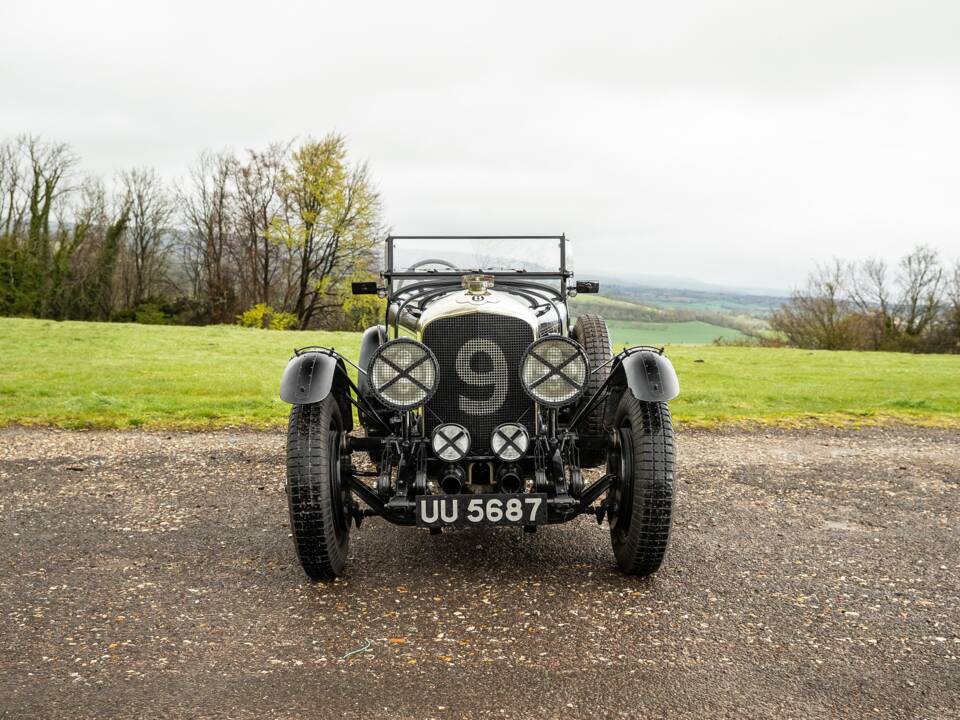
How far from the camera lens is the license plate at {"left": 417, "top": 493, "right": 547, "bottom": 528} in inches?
153

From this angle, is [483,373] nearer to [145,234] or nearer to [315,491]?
[315,491]

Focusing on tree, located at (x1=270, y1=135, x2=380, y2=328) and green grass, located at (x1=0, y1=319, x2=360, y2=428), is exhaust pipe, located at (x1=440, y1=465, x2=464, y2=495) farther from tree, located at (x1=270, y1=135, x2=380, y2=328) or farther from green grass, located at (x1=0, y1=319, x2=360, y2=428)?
tree, located at (x1=270, y1=135, x2=380, y2=328)

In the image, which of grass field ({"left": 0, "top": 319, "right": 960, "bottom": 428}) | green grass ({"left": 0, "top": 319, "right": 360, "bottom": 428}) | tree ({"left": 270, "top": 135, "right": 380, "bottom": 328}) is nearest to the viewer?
green grass ({"left": 0, "top": 319, "right": 360, "bottom": 428})

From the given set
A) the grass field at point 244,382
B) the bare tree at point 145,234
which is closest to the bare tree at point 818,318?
the grass field at point 244,382

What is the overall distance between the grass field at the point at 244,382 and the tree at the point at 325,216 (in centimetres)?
1030

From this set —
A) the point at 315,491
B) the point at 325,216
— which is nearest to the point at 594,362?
the point at 315,491

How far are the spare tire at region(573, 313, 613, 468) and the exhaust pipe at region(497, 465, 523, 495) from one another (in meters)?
0.61

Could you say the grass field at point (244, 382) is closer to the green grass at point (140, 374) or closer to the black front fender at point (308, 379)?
the green grass at point (140, 374)

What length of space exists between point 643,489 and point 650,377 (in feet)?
1.84

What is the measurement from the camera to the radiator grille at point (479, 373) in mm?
4324

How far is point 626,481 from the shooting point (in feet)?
13.5

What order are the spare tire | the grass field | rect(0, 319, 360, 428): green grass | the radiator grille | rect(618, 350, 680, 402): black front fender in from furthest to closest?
1. the grass field
2. rect(0, 319, 360, 428): green grass
3. the spare tire
4. the radiator grille
5. rect(618, 350, 680, 402): black front fender

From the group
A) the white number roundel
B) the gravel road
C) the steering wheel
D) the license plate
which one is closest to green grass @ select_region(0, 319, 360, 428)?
the gravel road

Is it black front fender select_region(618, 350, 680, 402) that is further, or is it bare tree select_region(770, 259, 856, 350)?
bare tree select_region(770, 259, 856, 350)
